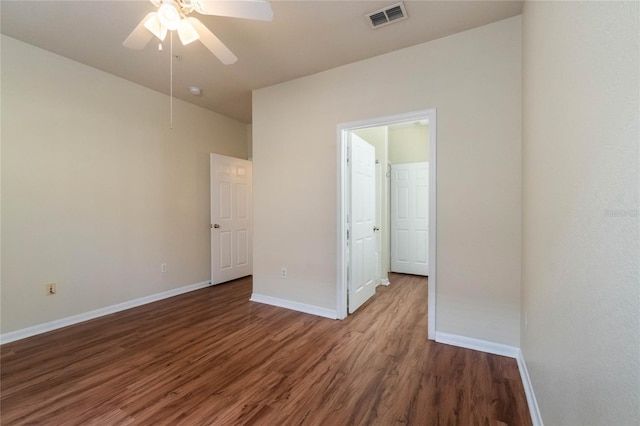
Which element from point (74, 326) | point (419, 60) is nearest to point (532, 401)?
point (419, 60)

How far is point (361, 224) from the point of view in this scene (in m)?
3.30

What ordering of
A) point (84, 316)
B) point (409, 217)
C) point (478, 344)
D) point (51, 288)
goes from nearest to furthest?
1. point (478, 344)
2. point (51, 288)
3. point (84, 316)
4. point (409, 217)

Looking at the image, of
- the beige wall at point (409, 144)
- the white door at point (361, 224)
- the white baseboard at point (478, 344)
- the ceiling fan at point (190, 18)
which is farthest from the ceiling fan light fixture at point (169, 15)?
the beige wall at point (409, 144)

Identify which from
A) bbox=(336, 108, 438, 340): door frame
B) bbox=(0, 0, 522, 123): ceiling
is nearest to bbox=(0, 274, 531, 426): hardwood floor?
bbox=(336, 108, 438, 340): door frame

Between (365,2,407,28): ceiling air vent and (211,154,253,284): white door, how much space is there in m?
3.06

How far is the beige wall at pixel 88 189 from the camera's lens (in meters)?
2.51

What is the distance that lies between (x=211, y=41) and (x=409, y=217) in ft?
13.8

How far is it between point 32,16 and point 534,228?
159 inches

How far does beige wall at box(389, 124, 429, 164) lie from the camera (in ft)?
16.3

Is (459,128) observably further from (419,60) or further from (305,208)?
(305,208)

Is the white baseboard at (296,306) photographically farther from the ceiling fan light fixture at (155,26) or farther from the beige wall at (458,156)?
the ceiling fan light fixture at (155,26)

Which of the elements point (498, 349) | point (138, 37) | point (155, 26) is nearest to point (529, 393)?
point (498, 349)

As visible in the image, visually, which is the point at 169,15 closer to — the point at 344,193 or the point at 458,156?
the point at 344,193

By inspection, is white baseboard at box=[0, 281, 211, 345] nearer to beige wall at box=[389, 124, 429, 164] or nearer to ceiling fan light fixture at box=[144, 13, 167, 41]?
ceiling fan light fixture at box=[144, 13, 167, 41]
